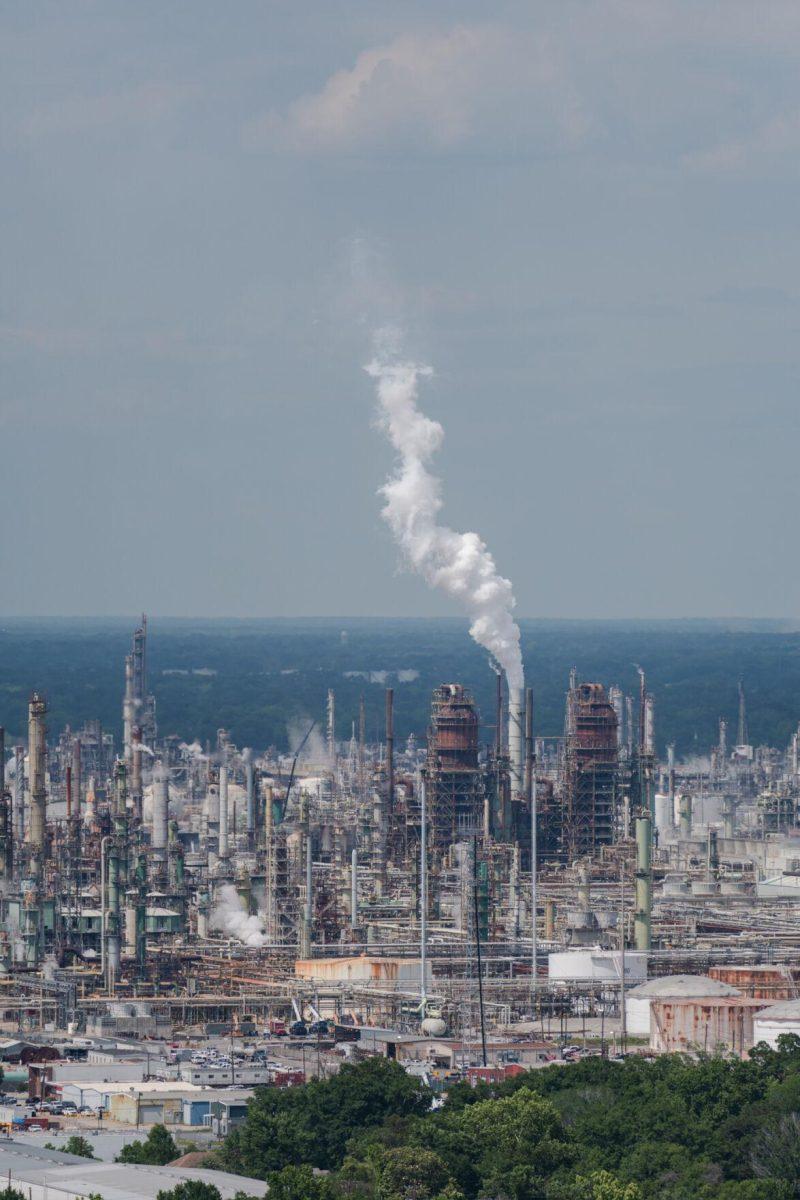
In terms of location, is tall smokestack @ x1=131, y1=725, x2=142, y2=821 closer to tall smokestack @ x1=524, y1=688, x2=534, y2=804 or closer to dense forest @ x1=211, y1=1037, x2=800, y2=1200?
tall smokestack @ x1=524, y1=688, x2=534, y2=804

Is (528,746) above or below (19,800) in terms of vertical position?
above

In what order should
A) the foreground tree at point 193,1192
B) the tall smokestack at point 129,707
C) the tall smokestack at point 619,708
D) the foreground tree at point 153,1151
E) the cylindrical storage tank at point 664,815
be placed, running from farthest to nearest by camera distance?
the tall smokestack at point 619,708
the tall smokestack at point 129,707
the cylindrical storage tank at point 664,815
the foreground tree at point 153,1151
the foreground tree at point 193,1192

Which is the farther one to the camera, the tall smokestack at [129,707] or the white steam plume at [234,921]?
the tall smokestack at [129,707]

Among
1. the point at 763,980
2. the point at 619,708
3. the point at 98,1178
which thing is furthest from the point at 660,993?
the point at 619,708

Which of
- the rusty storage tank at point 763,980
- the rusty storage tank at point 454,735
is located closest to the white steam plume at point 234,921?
the rusty storage tank at point 763,980

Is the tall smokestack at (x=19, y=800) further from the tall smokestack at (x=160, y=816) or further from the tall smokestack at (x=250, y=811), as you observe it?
the tall smokestack at (x=250, y=811)

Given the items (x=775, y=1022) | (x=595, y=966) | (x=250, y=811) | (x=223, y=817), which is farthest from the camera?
(x=250, y=811)

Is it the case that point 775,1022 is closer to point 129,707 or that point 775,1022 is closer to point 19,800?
point 19,800
